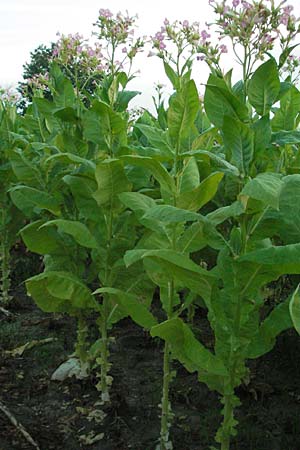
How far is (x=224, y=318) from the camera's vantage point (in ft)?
7.25

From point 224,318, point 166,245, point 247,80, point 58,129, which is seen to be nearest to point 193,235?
point 166,245

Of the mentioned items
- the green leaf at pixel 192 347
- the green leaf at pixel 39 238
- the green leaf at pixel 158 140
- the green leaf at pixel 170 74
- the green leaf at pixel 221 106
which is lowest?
the green leaf at pixel 192 347

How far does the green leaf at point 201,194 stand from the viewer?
2.16 meters

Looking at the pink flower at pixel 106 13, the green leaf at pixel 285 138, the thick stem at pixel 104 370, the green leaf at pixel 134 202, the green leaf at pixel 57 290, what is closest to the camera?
the green leaf at pixel 285 138

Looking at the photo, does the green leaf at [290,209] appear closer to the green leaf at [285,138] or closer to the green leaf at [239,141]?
the green leaf at [239,141]

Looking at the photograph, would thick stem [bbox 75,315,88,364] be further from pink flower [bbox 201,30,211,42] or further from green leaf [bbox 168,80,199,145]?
pink flower [bbox 201,30,211,42]

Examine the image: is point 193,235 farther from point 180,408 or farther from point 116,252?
point 180,408

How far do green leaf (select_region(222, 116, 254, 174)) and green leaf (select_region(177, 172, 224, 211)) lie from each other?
94 mm

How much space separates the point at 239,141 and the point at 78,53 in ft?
6.45

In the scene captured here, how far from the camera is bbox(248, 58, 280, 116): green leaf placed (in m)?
2.22

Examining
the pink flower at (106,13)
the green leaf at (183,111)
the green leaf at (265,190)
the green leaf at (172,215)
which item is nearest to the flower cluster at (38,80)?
the pink flower at (106,13)

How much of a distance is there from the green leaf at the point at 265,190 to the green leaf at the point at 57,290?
1.30m

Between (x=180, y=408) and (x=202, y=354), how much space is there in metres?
0.96

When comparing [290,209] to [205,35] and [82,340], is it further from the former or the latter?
[82,340]
